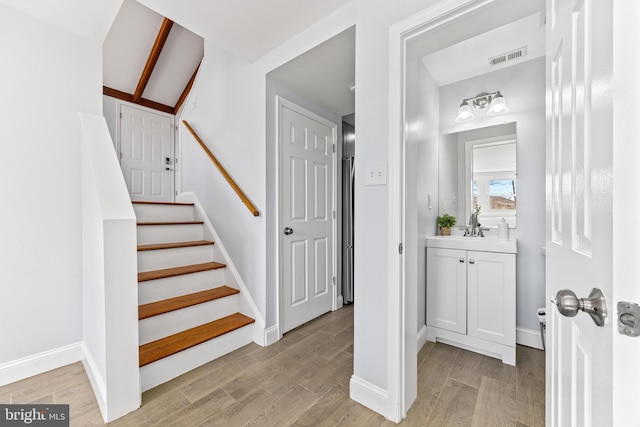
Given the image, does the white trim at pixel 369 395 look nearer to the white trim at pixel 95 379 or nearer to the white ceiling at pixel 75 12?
the white trim at pixel 95 379

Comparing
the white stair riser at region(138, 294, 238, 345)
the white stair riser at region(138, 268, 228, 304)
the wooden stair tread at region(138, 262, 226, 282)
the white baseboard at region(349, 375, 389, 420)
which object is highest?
the wooden stair tread at region(138, 262, 226, 282)

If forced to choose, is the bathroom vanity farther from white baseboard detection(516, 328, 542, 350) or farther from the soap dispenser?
white baseboard detection(516, 328, 542, 350)

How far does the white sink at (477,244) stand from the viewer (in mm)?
1947

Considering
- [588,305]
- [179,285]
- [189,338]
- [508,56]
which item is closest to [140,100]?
[179,285]

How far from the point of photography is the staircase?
1.78 m

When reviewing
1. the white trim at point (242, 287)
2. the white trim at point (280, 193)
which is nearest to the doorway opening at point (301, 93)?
the white trim at point (280, 193)

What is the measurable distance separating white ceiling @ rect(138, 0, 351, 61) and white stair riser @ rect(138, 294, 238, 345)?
198 centimetres

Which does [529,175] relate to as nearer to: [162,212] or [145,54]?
[162,212]

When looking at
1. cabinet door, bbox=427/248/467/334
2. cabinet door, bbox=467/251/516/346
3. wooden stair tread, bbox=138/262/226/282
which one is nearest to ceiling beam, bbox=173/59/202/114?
wooden stair tread, bbox=138/262/226/282

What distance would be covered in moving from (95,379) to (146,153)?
3571mm

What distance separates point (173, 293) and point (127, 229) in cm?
89

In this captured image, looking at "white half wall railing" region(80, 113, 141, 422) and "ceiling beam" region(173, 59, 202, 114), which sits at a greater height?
"ceiling beam" region(173, 59, 202, 114)

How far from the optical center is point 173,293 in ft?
6.98
